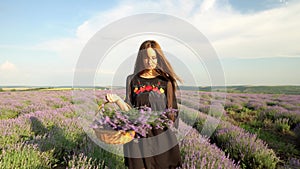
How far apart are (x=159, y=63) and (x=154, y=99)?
1.34ft

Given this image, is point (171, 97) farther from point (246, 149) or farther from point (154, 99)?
point (246, 149)

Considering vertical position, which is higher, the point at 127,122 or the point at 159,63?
the point at 159,63

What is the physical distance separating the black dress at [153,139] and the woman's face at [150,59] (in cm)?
19

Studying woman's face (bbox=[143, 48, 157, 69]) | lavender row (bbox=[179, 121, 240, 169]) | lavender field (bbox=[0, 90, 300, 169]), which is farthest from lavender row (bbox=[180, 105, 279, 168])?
woman's face (bbox=[143, 48, 157, 69])

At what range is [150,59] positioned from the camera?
97.5 inches

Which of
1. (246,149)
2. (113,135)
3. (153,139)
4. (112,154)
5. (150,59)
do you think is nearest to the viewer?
(113,135)

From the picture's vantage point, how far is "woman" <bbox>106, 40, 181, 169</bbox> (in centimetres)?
244

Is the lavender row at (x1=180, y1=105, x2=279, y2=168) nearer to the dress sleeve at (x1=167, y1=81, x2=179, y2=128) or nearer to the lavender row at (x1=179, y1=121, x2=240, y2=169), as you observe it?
the lavender row at (x1=179, y1=121, x2=240, y2=169)

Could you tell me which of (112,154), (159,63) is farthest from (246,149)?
(159,63)

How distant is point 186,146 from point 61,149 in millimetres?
2121

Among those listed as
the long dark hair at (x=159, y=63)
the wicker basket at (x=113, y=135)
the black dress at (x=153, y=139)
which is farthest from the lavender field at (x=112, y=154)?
the wicker basket at (x=113, y=135)

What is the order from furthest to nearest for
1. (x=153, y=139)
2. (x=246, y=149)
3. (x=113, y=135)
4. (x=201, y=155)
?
(x=246, y=149) < (x=201, y=155) < (x=153, y=139) < (x=113, y=135)

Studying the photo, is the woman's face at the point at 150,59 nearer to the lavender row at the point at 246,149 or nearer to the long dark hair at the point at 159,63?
the long dark hair at the point at 159,63

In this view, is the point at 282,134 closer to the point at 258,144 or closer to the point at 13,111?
the point at 258,144
